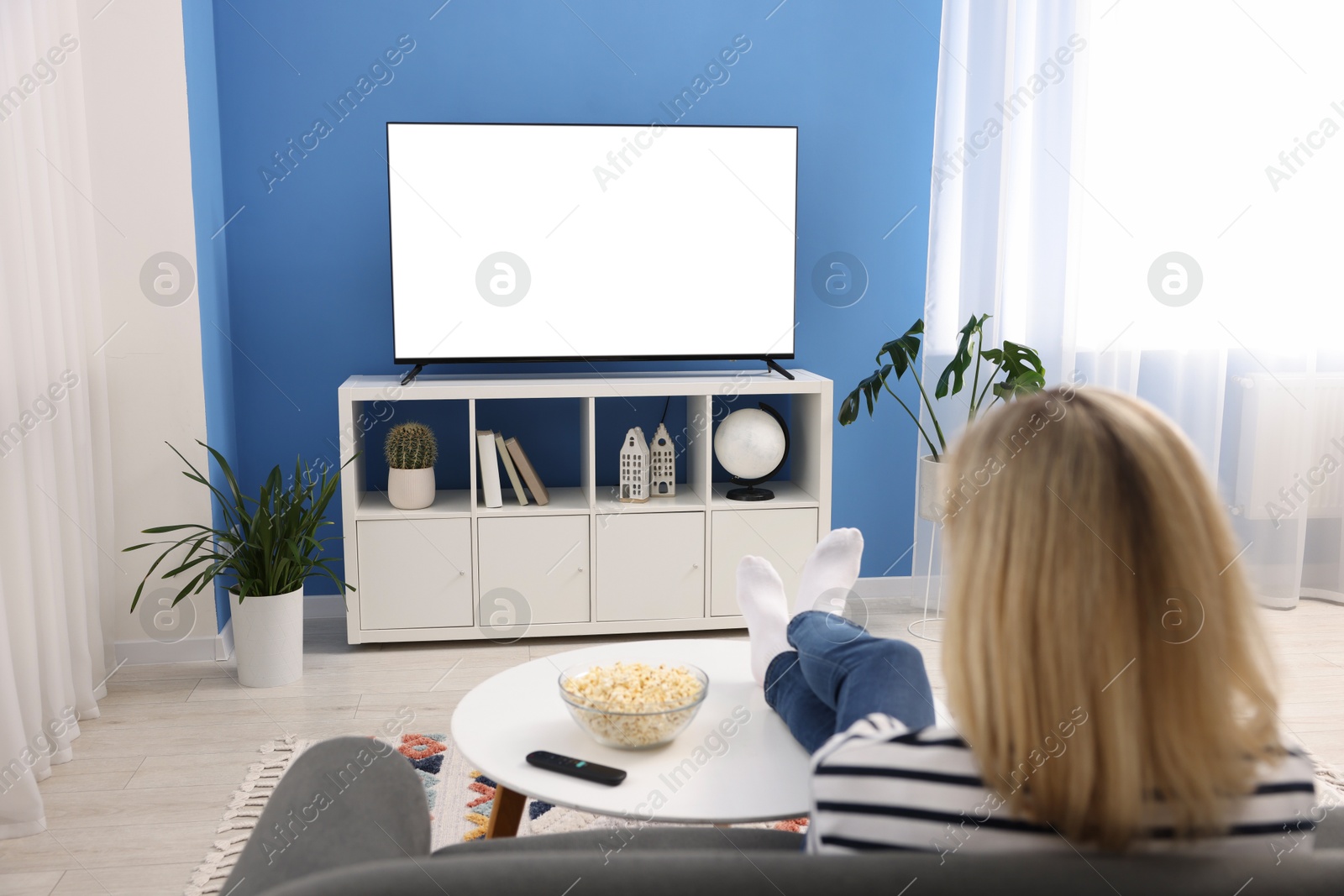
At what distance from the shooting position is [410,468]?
292 centimetres

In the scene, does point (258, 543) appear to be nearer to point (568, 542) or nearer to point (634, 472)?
point (568, 542)

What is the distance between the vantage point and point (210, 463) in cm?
284

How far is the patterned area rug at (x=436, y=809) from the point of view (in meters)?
1.84

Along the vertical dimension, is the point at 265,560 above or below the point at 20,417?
below

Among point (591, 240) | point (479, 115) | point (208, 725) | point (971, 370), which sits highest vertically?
point (479, 115)

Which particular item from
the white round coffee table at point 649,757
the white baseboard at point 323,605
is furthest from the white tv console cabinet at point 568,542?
the white round coffee table at point 649,757

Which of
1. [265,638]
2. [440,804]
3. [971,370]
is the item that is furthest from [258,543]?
[971,370]

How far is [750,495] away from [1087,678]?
2308 mm

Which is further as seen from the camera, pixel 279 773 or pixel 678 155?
pixel 678 155

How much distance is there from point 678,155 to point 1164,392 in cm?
166

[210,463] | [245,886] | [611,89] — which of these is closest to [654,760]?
[245,886]

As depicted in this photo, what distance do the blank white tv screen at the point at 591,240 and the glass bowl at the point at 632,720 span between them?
1.78 meters

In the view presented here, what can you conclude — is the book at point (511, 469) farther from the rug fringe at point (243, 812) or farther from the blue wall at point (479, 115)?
the rug fringe at point (243, 812)

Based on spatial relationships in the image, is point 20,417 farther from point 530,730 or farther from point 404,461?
point 530,730
